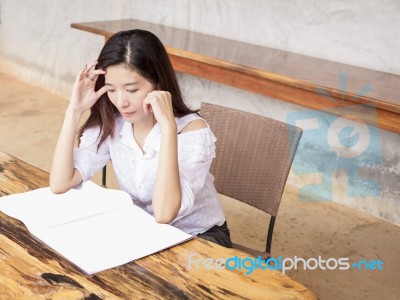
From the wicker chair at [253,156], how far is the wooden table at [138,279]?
0.59 meters

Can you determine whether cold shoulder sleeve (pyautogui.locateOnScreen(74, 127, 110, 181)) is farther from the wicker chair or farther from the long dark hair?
the wicker chair

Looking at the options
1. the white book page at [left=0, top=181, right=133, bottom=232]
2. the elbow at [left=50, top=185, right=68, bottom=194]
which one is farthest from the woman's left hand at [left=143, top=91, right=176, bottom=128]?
the elbow at [left=50, top=185, right=68, bottom=194]

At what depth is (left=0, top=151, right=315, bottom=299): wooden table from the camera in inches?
47.9

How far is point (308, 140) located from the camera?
3.55m

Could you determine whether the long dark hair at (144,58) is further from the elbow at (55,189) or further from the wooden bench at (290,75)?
the wooden bench at (290,75)

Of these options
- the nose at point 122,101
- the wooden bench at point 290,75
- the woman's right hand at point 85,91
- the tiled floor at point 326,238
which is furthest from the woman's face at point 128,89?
the tiled floor at point 326,238

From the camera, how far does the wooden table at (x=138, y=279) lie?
1.22 metres

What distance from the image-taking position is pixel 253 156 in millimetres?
2033

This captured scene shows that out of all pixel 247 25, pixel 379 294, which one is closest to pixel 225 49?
pixel 247 25

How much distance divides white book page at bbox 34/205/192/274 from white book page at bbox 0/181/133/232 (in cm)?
3

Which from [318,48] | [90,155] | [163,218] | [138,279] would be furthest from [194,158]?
[318,48]

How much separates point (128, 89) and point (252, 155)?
516 mm

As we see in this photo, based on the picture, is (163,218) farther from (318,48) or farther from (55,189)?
(318,48)

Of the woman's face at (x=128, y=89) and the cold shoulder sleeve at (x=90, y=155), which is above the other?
the woman's face at (x=128, y=89)
